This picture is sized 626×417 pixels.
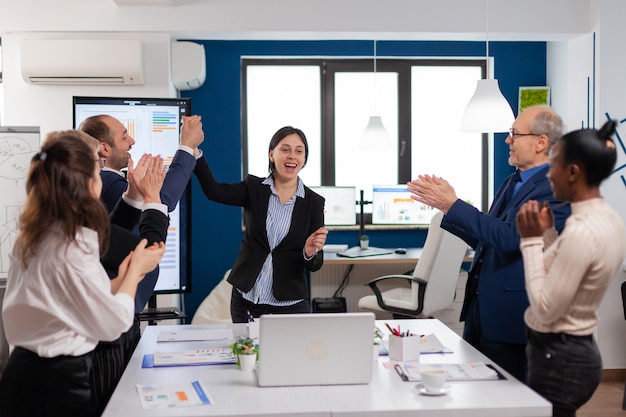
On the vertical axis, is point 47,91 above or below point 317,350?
above

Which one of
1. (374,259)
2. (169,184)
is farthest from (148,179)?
(374,259)

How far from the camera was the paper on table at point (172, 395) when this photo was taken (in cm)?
204

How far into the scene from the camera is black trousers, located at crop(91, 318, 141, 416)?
7.68ft

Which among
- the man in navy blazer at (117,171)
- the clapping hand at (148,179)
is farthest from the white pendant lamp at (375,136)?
the clapping hand at (148,179)

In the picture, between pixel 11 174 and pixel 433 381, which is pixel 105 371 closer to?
pixel 433 381

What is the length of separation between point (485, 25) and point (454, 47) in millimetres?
1647

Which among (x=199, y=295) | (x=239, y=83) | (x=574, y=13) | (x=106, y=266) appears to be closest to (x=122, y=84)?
(x=239, y=83)

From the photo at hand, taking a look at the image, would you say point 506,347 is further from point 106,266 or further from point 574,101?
point 574,101

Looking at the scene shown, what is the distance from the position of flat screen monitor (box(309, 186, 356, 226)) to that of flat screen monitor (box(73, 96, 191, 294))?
2.24m

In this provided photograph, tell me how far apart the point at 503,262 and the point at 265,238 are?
1.08 m

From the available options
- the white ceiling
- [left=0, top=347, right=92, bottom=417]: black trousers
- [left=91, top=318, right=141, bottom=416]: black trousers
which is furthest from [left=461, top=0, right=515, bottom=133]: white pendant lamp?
[left=0, top=347, right=92, bottom=417]: black trousers

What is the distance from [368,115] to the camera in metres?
6.55

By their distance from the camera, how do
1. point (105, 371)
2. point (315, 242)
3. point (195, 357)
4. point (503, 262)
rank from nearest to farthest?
point (105, 371)
point (195, 357)
point (503, 262)
point (315, 242)

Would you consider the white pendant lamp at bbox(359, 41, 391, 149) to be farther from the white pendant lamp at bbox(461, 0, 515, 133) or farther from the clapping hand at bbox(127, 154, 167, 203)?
the clapping hand at bbox(127, 154, 167, 203)
